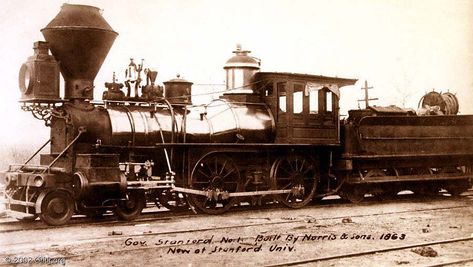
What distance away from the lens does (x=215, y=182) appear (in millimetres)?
10844

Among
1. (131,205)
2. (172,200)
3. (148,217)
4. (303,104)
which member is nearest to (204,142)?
(172,200)

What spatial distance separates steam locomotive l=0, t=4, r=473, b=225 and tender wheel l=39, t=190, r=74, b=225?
2 centimetres

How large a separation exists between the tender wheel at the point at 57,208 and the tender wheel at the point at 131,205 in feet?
2.93

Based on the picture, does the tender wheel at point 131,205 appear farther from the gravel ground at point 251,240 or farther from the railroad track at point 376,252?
the railroad track at point 376,252

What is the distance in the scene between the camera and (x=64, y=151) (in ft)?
31.0

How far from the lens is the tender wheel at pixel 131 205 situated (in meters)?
9.74

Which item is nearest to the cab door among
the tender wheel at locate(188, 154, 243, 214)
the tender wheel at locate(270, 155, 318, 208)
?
the tender wheel at locate(270, 155, 318, 208)

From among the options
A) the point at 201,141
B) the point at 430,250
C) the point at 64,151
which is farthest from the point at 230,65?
A: the point at 430,250

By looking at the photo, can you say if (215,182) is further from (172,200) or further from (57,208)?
(57,208)

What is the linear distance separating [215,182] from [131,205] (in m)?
1.77

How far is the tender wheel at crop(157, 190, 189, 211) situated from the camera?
10.8 m

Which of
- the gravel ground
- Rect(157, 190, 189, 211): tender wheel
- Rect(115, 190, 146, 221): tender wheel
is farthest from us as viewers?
Rect(157, 190, 189, 211): tender wheel

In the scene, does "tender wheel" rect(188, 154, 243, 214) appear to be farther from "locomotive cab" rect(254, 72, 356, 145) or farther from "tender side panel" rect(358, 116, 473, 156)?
"tender side panel" rect(358, 116, 473, 156)

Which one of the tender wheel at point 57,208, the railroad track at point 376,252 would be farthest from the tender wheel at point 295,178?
the tender wheel at point 57,208
